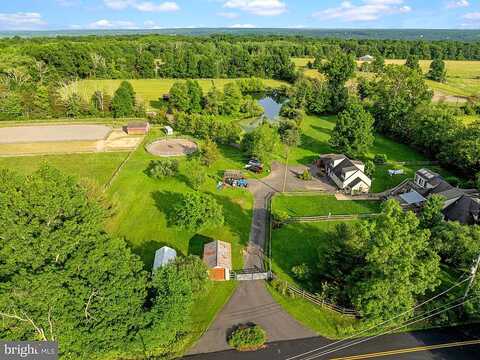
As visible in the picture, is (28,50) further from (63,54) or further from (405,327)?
(405,327)

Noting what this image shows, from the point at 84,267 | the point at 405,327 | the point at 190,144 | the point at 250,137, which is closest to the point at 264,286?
the point at 405,327

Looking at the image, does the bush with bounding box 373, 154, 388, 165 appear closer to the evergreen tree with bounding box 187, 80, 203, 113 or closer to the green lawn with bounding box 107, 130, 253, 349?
the green lawn with bounding box 107, 130, 253, 349

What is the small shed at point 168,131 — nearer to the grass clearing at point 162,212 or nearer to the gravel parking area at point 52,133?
the gravel parking area at point 52,133

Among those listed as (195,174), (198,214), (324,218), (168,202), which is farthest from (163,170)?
(324,218)

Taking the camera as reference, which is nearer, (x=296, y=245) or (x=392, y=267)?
(x=392, y=267)

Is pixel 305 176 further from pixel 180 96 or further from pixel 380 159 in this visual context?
pixel 180 96

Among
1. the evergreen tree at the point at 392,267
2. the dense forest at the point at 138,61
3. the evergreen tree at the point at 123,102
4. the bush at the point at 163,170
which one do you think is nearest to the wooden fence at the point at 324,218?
the evergreen tree at the point at 392,267
